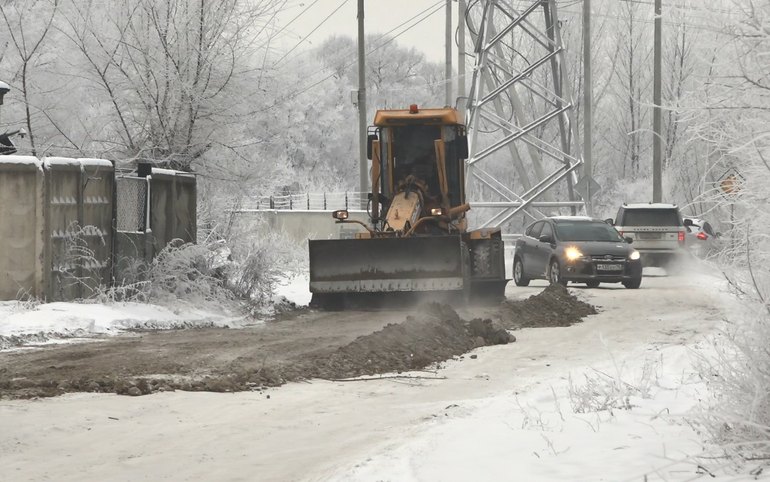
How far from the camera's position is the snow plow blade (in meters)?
20.9

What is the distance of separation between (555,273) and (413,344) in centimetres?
1361

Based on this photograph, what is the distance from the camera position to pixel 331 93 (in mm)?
100188

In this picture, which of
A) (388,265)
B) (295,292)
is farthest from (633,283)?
(388,265)

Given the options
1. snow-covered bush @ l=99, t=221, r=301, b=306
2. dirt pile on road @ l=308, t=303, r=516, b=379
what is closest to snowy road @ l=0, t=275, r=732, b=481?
dirt pile on road @ l=308, t=303, r=516, b=379

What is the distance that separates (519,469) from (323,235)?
41513 millimetres

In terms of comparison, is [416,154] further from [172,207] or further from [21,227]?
[21,227]

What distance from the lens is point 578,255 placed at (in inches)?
1104

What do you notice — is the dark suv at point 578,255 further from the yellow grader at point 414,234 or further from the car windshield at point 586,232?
the yellow grader at point 414,234

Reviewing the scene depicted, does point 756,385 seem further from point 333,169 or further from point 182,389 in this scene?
point 333,169

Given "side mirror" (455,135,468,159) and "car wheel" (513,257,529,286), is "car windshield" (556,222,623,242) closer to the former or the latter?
"car wheel" (513,257,529,286)

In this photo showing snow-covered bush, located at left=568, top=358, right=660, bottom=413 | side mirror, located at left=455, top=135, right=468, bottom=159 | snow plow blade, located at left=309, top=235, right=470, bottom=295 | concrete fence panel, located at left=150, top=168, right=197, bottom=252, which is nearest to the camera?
snow-covered bush, located at left=568, top=358, right=660, bottom=413

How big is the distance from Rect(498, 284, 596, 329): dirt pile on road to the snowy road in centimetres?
559

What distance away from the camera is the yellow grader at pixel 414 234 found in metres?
21.0

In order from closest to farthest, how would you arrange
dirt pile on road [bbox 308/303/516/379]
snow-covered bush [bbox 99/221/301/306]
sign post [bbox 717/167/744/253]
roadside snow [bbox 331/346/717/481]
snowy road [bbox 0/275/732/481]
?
roadside snow [bbox 331/346/717/481]
sign post [bbox 717/167/744/253]
snowy road [bbox 0/275/732/481]
dirt pile on road [bbox 308/303/516/379]
snow-covered bush [bbox 99/221/301/306]
